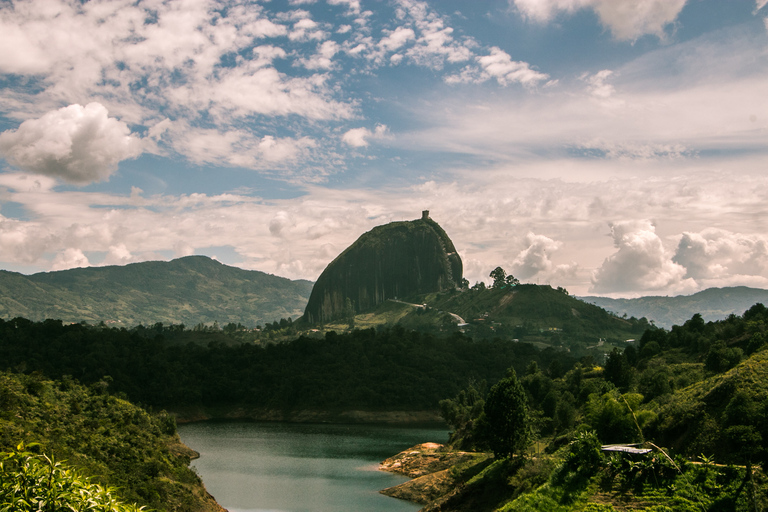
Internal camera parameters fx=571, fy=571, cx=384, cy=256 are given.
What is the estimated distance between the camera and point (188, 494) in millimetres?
49188

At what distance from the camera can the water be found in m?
59.1

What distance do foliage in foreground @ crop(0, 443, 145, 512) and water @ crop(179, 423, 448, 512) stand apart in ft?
150

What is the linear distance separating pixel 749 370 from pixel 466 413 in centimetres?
6045

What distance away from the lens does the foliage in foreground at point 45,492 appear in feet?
43.6

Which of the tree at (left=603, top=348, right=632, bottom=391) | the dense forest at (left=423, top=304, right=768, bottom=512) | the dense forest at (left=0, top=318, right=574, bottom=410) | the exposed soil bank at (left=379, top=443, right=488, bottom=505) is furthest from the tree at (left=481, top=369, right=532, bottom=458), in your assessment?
the dense forest at (left=0, top=318, right=574, bottom=410)

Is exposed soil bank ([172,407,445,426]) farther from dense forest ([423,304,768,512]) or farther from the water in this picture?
dense forest ([423,304,768,512])

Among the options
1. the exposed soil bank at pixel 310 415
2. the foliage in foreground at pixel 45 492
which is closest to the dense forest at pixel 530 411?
the exposed soil bank at pixel 310 415

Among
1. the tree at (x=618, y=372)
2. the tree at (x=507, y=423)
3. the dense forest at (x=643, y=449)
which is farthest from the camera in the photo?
the tree at (x=618, y=372)

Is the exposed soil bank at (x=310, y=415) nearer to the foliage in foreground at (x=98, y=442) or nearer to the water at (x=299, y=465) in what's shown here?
the water at (x=299, y=465)

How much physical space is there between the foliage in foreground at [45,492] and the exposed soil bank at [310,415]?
426 feet

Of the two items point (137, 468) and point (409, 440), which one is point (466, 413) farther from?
point (137, 468)

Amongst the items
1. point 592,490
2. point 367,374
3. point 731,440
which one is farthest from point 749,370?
point 367,374

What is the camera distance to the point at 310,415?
142125 millimetres

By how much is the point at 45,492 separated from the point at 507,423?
136 feet
